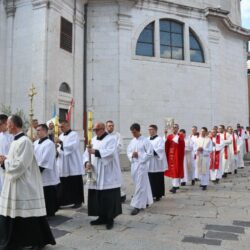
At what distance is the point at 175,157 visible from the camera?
35.6 feet

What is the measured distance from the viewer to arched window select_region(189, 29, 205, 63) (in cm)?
2053

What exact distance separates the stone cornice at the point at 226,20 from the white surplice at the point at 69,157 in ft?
49.7

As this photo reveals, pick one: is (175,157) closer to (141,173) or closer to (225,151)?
(141,173)

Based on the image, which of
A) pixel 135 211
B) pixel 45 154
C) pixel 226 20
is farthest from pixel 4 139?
pixel 226 20

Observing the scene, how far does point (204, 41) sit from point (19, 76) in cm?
1081

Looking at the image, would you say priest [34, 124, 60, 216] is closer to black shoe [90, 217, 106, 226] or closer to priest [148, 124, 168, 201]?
black shoe [90, 217, 106, 226]

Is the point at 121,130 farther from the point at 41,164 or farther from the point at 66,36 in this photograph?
the point at 41,164

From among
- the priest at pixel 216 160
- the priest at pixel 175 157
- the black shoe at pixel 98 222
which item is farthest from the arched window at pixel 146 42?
the black shoe at pixel 98 222

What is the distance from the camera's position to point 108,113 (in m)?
17.9

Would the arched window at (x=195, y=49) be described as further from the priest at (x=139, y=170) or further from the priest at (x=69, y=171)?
the priest at (x=69, y=171)

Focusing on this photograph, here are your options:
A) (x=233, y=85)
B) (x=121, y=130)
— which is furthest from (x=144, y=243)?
(x=233, y=85)

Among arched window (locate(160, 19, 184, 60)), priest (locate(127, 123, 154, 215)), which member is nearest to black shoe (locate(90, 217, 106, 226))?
priest (locate(127, 123, 154, 215))

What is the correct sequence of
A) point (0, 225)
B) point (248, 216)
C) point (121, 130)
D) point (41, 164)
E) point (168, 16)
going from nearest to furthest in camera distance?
point (0, 225)
point (41, 164)
point (248, 216)
point (121, 130)
point (168, 16)

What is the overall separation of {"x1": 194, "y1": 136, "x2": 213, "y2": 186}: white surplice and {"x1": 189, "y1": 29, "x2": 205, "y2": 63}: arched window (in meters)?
9.63
